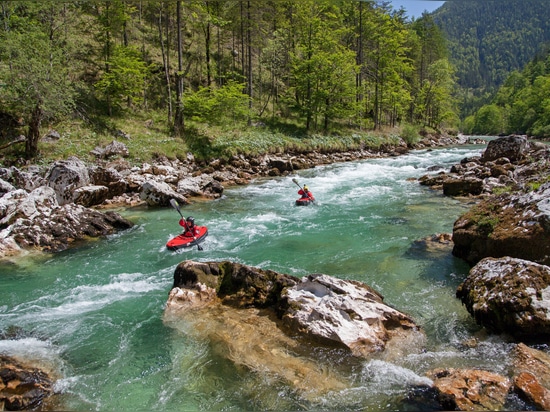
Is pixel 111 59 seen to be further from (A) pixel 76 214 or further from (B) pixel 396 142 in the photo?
(B) pixel 396 142

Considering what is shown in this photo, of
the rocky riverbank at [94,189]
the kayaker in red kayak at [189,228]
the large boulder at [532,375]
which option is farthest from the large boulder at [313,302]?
the rocky riverbank at [94,189]

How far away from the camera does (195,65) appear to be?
108 ft

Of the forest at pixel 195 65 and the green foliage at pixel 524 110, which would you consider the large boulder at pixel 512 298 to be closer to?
the forest at pixel 195 65

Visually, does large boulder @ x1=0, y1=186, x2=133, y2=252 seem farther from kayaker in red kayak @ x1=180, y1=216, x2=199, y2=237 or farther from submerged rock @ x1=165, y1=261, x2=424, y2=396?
submerged rock @ x1=165, y1=261, x2=424, y2=396

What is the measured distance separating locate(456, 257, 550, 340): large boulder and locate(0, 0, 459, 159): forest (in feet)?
32.0

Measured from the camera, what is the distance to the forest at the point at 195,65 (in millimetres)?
16719

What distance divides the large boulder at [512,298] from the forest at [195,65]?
9.75m

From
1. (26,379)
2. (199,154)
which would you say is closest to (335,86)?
(199,154)

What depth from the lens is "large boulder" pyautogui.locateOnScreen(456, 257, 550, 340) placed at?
5.12 metres

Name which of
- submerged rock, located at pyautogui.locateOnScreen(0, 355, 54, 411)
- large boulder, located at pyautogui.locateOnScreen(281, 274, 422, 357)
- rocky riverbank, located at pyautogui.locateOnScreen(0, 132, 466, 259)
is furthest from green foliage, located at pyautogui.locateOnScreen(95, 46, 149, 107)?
large boulder, located at pyautogui.locateOnScreen(281, 274, 422, 357)

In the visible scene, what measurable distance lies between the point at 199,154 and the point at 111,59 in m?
8.83

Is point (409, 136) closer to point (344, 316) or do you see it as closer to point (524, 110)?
point (344, 316)

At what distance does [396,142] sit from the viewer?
116 ft

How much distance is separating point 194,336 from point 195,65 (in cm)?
3197
